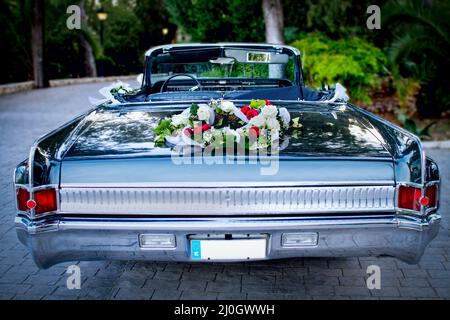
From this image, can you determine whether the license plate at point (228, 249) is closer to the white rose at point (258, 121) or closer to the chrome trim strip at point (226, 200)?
the chrome trim strip at point (226, 200)

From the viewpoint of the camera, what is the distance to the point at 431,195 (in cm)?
301

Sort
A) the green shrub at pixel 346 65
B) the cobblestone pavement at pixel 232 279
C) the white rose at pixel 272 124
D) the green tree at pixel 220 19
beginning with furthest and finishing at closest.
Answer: the green tree at pixel 220 19
the green shrub at pixel 346 65
the cobblestone pavement at pixel 232 279
the white rose at pixel 272 124

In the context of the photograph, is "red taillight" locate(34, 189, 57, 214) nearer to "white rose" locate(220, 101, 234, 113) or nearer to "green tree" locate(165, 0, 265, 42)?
"white rose" locate(220, 101, 234, 113)

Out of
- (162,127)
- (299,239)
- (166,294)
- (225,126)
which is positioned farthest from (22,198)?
(299,239)

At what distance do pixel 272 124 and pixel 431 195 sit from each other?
1000 mm

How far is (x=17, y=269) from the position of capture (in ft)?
12.8

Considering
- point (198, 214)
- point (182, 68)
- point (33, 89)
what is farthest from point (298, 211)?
point (33, 89)

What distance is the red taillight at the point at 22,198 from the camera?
2928mm

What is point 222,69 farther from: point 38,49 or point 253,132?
point 38,49

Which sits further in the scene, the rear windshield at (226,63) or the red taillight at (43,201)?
the rear windshield at (226,63)

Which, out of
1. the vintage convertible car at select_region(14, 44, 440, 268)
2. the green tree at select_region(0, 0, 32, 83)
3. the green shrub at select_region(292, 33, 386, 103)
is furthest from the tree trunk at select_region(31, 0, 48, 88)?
the vintage convertible car at select_region(14, 44, 440, 268)

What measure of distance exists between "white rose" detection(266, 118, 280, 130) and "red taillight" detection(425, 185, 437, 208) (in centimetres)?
93

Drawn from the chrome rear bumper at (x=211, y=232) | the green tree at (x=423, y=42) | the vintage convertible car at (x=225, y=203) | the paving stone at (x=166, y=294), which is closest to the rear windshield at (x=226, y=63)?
the vintage convertible car at (x=225, y=203)
